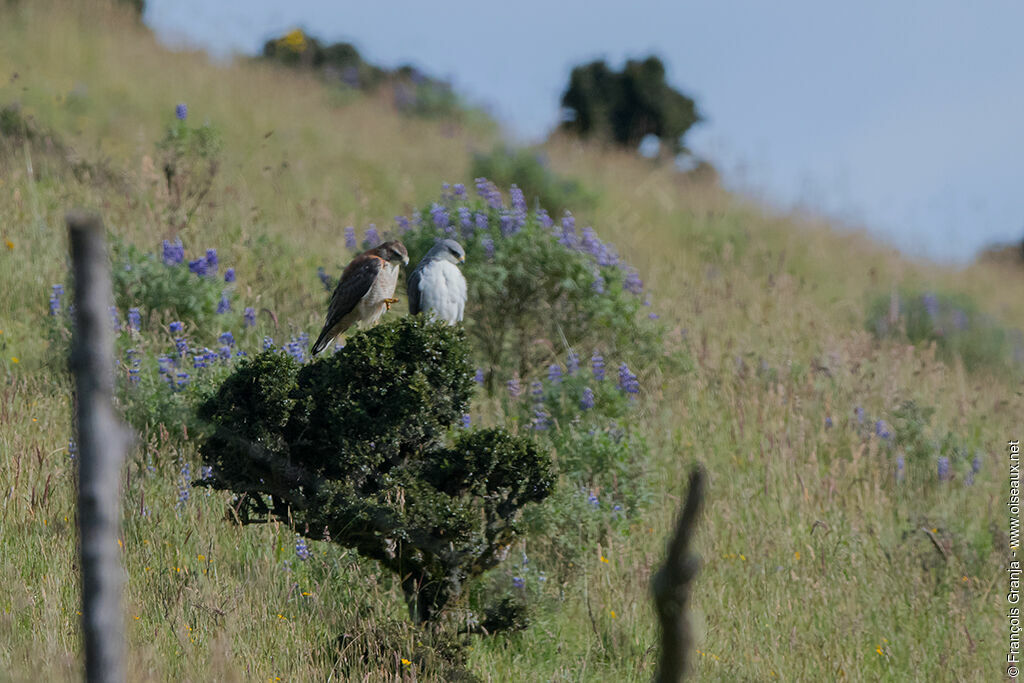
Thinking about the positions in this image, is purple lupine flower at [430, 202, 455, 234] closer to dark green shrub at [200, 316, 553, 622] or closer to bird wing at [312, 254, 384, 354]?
bird wing at [312, 254, 384, 354]

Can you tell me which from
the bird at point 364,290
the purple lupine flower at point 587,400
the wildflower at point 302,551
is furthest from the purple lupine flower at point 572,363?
the wildflower at point 302,551

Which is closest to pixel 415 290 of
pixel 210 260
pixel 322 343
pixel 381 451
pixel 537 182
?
pixel 322 343

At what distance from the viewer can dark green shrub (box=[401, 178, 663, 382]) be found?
7.35 metres

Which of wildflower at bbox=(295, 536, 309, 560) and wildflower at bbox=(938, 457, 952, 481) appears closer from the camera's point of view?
wildflower at bbox=(295, 536, 309, 560)

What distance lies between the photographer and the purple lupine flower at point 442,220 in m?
7.35

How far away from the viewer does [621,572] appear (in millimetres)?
5020

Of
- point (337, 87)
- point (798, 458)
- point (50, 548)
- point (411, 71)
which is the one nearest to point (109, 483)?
point (50, 548)

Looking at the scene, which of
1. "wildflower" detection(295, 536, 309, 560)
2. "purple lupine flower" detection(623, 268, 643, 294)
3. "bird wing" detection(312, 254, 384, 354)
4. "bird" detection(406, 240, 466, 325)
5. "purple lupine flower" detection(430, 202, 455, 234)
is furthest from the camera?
"purple lupine flower" detection(623, 268, 643, 294)

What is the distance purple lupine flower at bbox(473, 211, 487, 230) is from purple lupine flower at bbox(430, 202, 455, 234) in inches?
7.4

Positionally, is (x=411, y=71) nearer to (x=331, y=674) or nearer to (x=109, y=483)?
(x=331, y=674)

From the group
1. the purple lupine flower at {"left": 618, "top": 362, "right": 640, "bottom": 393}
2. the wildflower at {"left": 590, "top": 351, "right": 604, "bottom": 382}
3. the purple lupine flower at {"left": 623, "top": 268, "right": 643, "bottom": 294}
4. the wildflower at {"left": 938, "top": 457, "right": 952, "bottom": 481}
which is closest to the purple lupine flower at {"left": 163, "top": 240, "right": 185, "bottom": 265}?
the wildflower at {"left": 590, "top": 351, "right": 604, "bottom": 382}

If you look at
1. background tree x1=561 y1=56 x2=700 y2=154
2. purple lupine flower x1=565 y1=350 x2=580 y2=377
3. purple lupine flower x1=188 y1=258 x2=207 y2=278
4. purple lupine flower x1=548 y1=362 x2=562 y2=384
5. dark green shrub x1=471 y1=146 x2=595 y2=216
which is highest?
background tree x1=561 y1=56 x2=700 y2=154

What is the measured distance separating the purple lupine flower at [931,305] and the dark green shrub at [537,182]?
4.14 m

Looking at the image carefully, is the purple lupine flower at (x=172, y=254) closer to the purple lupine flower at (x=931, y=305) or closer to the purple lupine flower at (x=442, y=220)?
the purple lupine flower at (x=442, y=220)
